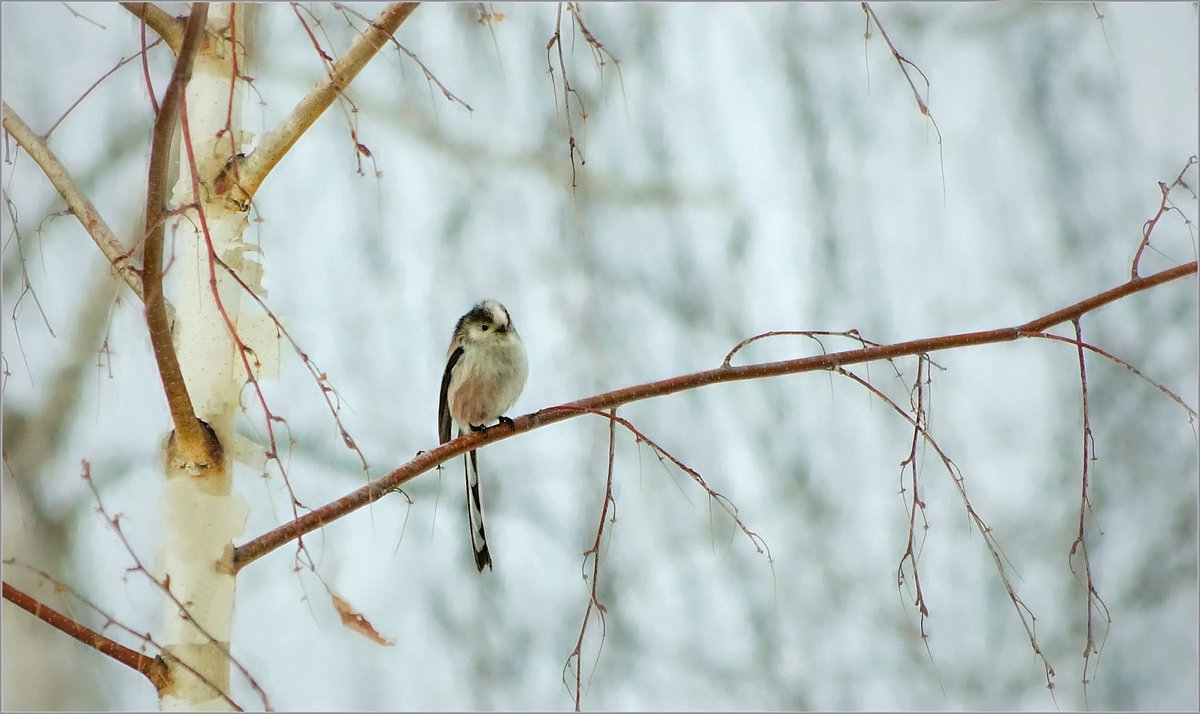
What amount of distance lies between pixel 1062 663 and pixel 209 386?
5.99 feet

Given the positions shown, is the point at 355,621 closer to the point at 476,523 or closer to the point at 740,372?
the point at 740,372

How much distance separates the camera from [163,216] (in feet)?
2.78

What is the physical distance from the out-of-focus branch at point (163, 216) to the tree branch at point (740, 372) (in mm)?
160

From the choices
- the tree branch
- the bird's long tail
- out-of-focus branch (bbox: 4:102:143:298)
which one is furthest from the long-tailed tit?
out-of-focus branch (bbox: 4:102:143:298)

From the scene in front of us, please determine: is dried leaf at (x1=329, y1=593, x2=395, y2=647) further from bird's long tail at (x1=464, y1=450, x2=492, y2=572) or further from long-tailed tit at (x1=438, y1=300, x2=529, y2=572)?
long-tailed tit at (x1=438, y1=300, x2=529, y2=572)

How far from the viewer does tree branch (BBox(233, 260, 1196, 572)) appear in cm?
103

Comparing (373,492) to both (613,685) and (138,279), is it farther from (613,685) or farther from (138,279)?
(613,685)

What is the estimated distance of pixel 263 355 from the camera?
3.84 ft

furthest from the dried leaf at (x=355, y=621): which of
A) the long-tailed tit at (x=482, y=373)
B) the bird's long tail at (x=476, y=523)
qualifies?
the long-tailed tit at (x=482, y=373)

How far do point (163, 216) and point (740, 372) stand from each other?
1.87 ft

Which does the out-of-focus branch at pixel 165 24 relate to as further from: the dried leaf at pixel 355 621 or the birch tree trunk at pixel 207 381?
the dried leaf at pixel 355 621

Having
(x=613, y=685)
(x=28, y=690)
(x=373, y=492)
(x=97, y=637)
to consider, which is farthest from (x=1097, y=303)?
(x=28, y=690)

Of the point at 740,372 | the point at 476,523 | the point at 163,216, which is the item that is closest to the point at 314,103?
the point at 163,216

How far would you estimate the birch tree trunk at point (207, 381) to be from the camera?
1.05 m
